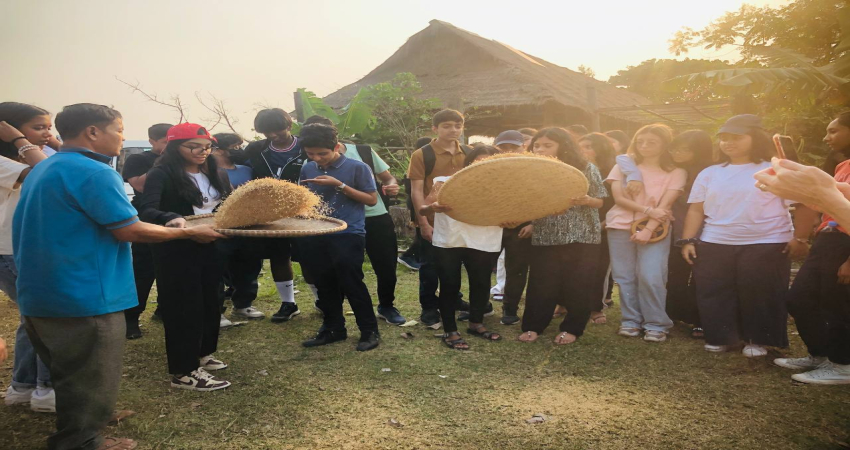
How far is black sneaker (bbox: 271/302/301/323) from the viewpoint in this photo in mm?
4922

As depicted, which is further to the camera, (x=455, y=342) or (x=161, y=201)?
(x=455, y=342)

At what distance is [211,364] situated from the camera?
12.1ft

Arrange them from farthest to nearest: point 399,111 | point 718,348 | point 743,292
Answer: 1. point 399,111
2. point 718,348
3. point 743,292

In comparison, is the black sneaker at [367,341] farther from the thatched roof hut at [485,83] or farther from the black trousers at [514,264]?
the thatched roof hut at [485,83]

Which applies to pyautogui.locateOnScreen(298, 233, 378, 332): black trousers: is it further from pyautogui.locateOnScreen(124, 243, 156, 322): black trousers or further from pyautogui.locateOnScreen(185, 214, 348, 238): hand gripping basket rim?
pyautogui.locateOnScreen(124, 243, 156, 322): black trousers

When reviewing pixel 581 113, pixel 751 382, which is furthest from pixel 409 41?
pixel 751 382

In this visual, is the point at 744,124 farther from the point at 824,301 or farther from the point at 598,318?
the point at 598,318

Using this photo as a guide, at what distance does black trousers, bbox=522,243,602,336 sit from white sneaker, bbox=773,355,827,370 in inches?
52.0

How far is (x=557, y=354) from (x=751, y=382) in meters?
1.23

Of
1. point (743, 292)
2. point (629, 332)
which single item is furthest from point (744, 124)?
point (629, 332)

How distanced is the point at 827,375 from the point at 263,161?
14.9 feet

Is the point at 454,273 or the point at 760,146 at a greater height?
the point at 760,146

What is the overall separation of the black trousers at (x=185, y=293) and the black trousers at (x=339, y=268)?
805 millimetres

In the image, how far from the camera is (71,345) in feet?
7.75
